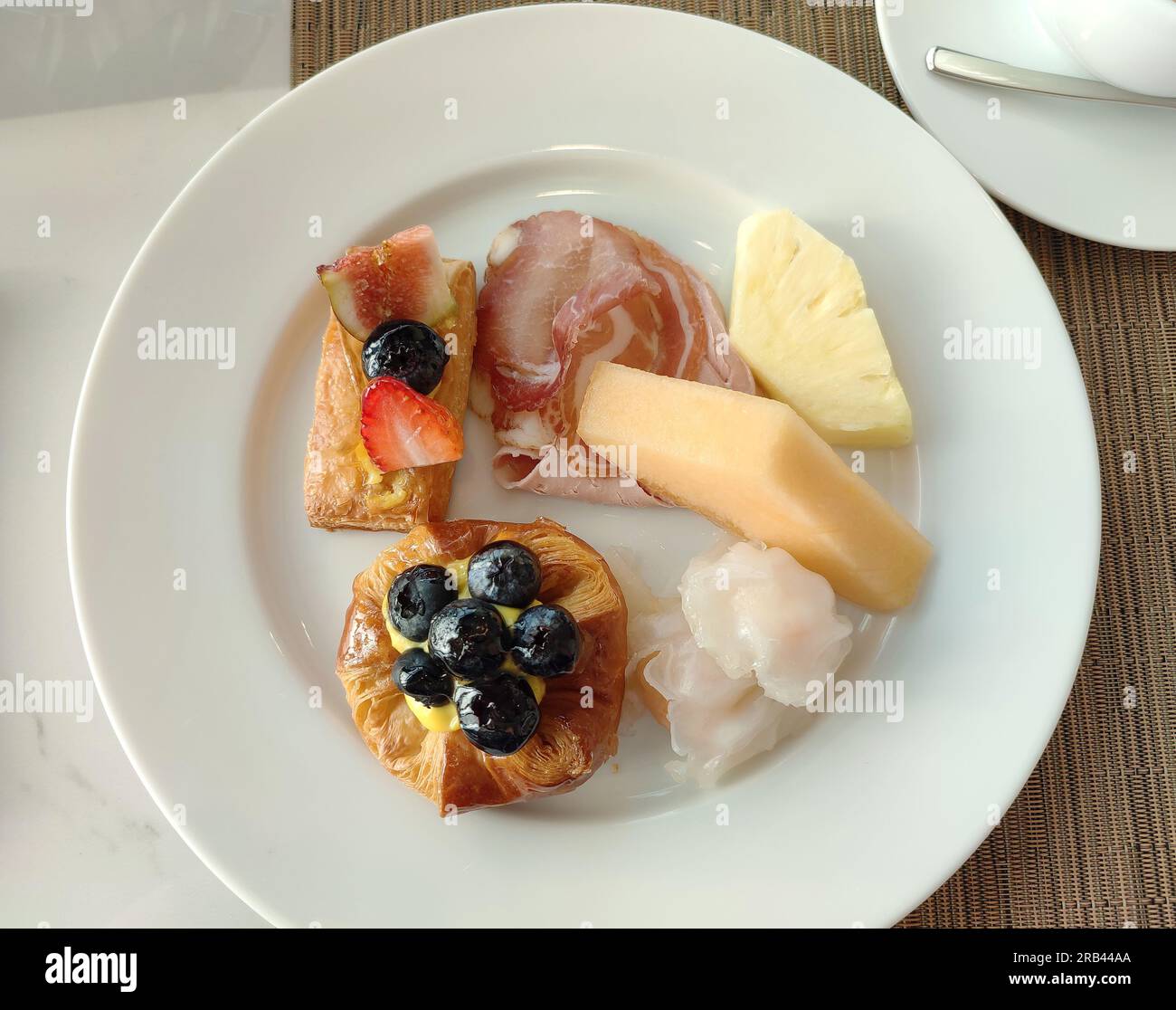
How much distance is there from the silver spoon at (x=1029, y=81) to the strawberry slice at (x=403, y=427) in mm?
1143

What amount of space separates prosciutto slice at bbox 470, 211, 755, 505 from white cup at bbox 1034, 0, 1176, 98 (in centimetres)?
78

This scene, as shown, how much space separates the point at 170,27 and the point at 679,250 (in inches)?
47.8

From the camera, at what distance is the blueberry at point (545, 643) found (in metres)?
1.47

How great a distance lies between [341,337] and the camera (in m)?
1.75

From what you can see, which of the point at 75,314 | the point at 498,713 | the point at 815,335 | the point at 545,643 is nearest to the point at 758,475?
the point at 815,335

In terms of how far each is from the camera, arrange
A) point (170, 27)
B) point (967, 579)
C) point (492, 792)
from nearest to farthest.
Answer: point (492, 792) → point (967, 579) → point (170, 27)

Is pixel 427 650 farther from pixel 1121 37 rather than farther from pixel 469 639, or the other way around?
pixel 1121 37

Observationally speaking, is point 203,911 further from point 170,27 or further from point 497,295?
point 170,27

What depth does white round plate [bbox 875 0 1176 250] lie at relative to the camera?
69.2 inches

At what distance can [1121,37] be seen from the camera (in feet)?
5.38

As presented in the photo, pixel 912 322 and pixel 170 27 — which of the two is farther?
pixel 170 27

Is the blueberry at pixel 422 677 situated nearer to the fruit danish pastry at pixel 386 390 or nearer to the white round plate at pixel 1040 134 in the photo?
the fruit danish pastry at pixel 386 390

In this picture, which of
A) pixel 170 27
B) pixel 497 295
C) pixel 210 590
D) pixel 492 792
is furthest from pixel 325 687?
pixel 170 27

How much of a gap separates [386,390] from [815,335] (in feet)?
2.53
